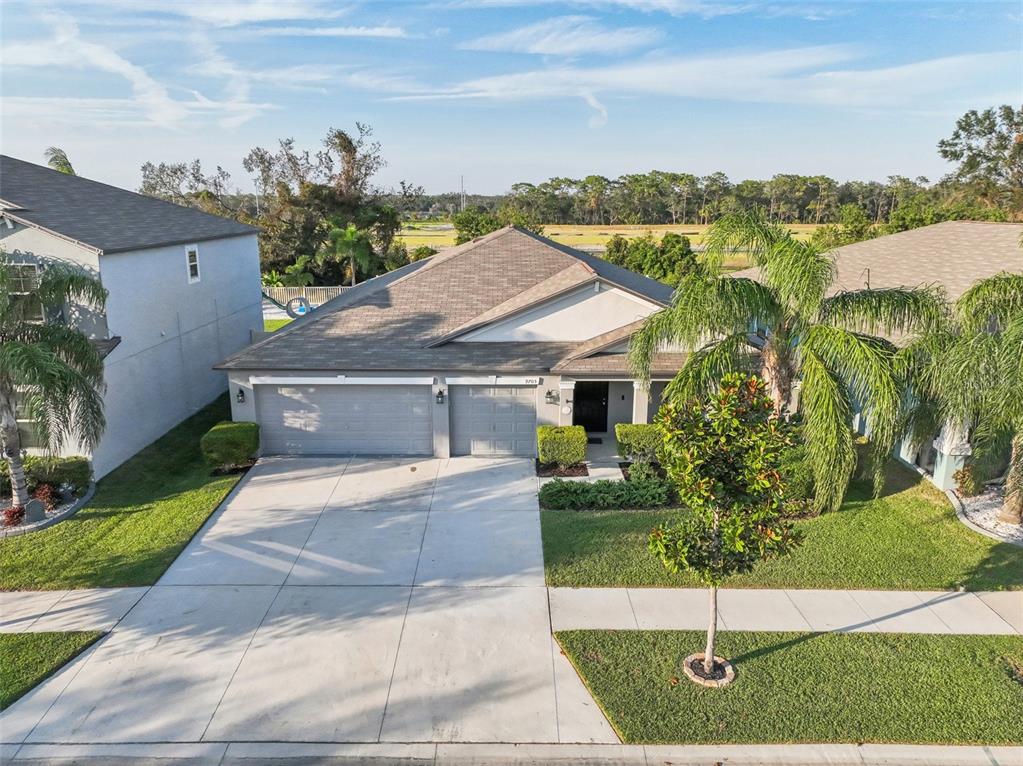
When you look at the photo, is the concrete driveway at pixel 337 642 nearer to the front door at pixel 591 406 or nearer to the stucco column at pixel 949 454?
the front door at pixel 591 406

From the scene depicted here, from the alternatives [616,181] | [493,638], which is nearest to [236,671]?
[493,638]

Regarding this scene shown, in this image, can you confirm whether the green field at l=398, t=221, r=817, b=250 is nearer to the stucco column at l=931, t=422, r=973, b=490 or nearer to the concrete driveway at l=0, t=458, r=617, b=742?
the stucco column at l=931, t=422, r=973, b=490

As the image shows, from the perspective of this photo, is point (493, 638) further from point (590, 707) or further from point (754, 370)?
point (754, 370)

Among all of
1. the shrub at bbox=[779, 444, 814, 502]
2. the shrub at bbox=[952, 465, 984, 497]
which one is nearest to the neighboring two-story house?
the shrub at bbox=[779, 444, 814, 502]

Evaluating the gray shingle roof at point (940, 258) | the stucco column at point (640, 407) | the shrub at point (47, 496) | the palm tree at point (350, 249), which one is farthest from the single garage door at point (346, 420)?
the palm tree at point (350, 249)

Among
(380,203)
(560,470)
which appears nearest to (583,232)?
(380,203)

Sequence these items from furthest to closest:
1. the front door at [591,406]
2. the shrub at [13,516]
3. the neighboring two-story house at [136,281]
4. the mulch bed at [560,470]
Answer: the front door at [591,406] → the mulch bed at [560,470] → the neighboring two-story house at [136,281] → the shrub at [13,516]
